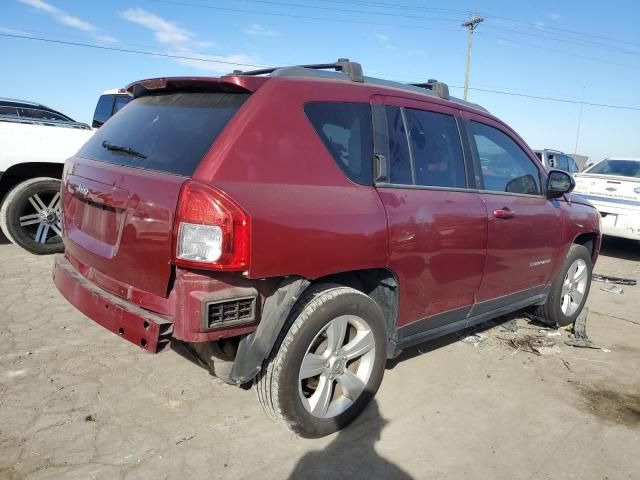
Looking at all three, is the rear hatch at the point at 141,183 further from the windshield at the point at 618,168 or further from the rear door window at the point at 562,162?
the rear door window at the point at 562,162

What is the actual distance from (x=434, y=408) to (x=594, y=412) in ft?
3.55

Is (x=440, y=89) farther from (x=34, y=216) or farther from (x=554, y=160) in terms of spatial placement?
(x=554, y=160)

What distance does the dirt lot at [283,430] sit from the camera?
2.50 m

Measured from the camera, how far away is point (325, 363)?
2701mm

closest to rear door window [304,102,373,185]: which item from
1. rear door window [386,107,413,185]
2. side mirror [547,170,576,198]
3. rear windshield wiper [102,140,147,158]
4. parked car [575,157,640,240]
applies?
rear door window [386,107,413,185]

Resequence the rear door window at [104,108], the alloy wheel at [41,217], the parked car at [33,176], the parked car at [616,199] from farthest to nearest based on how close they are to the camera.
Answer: the rear door window at [104,108] → the parked car at [616,199] → the alloy wheel at [41,217] → the parked car at [33,176]

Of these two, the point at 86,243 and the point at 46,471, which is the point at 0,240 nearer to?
the point at 86,243

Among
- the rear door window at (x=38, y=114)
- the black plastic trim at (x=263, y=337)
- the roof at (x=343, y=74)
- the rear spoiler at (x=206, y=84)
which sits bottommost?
the black plastic trim at (x=263, y=337)

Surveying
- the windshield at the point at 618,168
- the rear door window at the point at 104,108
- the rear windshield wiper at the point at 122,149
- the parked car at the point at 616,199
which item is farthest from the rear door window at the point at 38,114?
the windshield at the point at 618,168

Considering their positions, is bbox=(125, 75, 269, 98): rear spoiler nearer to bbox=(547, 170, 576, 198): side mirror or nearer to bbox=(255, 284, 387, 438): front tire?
bbox=(255, 284, 387, 438): front tire

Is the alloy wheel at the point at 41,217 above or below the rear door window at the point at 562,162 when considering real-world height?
below

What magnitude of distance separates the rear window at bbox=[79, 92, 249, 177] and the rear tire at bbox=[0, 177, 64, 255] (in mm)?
3009

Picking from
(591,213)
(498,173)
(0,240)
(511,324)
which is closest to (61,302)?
(0,240)

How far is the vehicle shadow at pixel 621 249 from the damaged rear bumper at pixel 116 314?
29.9ft
